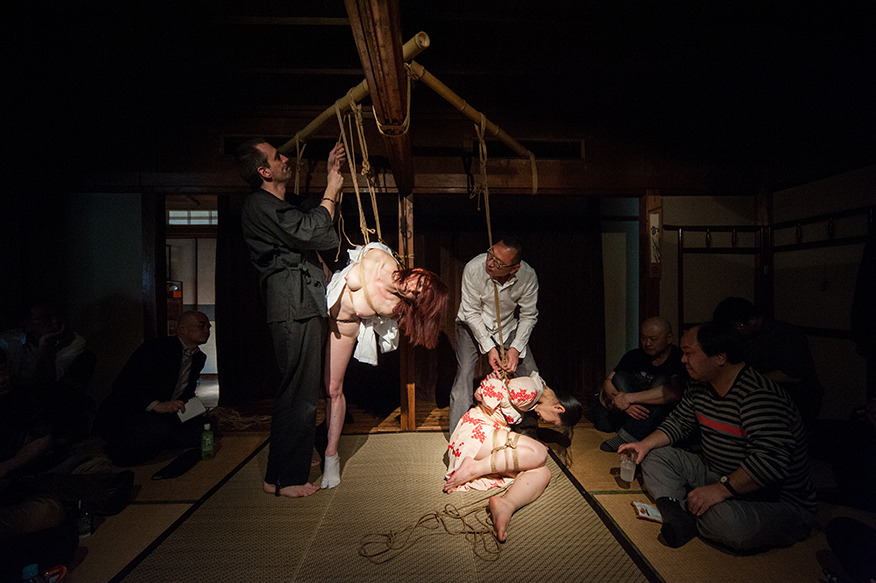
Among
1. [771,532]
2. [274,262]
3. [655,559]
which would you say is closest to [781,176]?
[771,532]

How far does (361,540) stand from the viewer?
203 centimetres

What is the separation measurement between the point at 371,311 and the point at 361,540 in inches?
50.2

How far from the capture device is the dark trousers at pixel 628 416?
304 centimetres

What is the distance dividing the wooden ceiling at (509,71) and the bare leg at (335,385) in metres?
1.82

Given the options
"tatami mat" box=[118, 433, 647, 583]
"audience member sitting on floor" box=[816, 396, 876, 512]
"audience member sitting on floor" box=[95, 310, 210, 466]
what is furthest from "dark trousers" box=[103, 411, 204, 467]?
"audience member sitting on floor" box=[816, 396, 876, 512]

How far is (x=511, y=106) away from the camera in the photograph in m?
3.70

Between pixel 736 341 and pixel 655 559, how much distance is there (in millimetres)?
1231

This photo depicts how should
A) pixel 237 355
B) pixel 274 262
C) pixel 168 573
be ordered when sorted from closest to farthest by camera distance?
pixel 168 573, pixel 274 262, pixel 237 355

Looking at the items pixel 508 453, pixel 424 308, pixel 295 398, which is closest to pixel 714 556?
pixel 508 453

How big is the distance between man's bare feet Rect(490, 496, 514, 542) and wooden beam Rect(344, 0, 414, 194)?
210 cm

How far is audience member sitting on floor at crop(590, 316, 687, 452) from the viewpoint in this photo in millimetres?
3031

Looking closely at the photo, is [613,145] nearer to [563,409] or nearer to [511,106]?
[511,106]

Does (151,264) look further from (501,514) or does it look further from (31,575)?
(501,514)

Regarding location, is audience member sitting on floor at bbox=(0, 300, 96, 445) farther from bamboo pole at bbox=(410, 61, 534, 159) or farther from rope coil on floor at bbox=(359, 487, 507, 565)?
bamboo pole at bbox=(410, 61, 534, 159)
